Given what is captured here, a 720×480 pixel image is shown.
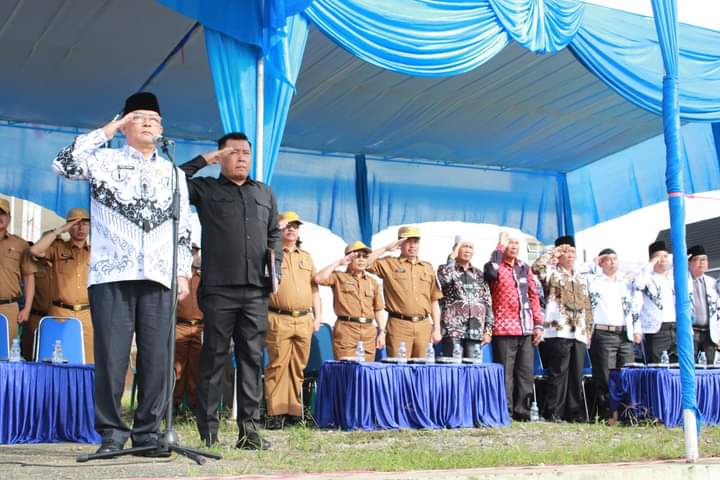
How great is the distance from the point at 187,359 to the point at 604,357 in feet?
11.5

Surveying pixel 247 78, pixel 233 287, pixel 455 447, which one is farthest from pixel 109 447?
pixel 247 78

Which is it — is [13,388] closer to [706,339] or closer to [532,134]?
A: [706,339]

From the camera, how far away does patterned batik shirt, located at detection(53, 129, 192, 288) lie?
145 inches

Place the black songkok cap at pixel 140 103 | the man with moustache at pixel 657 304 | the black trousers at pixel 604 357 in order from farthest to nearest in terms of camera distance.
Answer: the man with moustache at pixel 657 304
the black trousers at pixel 604 357
the black songkok cap at pixel 140 103

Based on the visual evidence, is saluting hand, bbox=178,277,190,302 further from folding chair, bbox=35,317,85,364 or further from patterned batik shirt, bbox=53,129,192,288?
folding chair, bbox=35,317,85,364

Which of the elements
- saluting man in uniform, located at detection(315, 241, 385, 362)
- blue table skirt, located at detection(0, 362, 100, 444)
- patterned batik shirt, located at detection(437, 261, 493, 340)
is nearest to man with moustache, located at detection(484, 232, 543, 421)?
patterned batik shirt, located at detection(437, 261, 493, 340)

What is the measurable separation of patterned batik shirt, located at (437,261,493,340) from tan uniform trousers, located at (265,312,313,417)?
126 centimetres

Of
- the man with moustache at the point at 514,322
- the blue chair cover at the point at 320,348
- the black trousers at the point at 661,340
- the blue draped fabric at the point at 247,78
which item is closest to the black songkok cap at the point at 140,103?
the blue draped fabric at the point at 247,78

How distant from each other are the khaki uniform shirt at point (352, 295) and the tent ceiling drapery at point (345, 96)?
1.97 meters

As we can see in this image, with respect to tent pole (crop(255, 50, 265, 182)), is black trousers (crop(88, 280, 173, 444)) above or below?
below

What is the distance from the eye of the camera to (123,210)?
374cm

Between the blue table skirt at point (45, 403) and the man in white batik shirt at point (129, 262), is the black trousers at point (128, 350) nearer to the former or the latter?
the man in white batik shirt at point (129, 262)

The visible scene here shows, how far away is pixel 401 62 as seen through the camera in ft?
20.8

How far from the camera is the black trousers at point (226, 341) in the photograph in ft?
14.2
